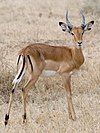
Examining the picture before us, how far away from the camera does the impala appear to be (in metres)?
6.75

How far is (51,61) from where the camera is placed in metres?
7.15

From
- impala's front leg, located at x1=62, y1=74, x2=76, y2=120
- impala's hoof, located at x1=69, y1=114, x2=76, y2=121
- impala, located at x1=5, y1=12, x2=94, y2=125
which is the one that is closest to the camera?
impala, located at x1=5, y1=12, x2=94, y2=125

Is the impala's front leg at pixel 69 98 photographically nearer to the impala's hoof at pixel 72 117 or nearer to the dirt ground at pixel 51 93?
the impala's hoof at pixel 72 117

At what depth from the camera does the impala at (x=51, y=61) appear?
6.75m

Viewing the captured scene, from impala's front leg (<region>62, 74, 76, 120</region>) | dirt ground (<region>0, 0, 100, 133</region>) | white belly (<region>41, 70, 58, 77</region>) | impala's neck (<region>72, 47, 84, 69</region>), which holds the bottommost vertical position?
dirt ground (<region>0, 0, 100, 133</region>)

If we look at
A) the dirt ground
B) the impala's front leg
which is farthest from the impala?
the dirt ground

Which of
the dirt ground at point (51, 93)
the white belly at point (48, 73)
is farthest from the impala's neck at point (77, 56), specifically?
the dirt ground at point (51, 93)

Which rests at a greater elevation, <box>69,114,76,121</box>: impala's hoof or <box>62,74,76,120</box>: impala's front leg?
<box>62,74,76,120</box>: impala's front leg

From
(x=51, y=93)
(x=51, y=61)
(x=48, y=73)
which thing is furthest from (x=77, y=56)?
(x=51, y=93)

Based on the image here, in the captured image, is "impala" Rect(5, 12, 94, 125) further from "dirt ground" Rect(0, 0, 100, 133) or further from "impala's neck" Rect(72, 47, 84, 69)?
"dirt ground" Rect(0, 0, 100, 133)

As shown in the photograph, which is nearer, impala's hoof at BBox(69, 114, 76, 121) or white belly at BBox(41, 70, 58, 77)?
impala's hoof at BBox(69, 114, 76, 121)

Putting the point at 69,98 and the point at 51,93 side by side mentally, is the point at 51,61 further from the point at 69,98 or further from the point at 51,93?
the point at 51,93

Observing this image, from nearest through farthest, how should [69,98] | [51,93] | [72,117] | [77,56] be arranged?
[72,117], [69,98], [77,56], [51,93]

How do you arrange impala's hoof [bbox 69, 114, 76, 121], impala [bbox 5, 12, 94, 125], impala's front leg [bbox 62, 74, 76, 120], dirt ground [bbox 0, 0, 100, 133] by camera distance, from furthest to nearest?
impala's front leg [bbox 62, 74, 76, 120] → impala's hoof [bbox 69, 114, 76, 121] → impala [bbox 5, 12, 94, 125] → dirt ground [bbox 0, 0, 100, 133]
